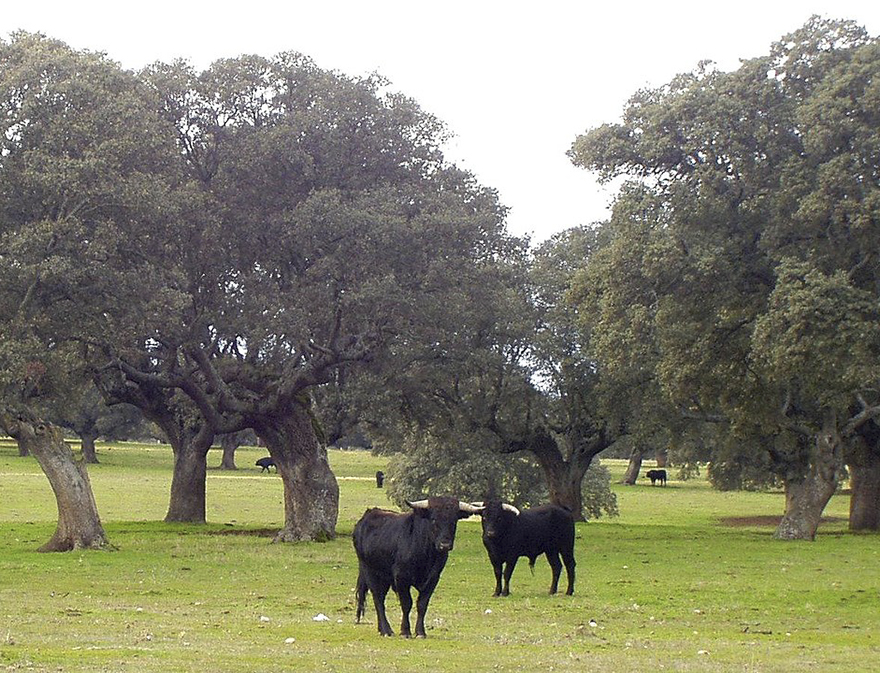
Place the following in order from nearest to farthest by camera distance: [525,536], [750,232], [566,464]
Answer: [525,536] → [750,232] → [566,464]

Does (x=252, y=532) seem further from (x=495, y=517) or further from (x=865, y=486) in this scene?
(x=865, y=486)

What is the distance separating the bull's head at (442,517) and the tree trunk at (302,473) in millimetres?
19401

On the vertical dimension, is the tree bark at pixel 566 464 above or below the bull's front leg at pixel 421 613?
above

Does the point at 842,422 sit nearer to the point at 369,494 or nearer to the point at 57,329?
the point at 57,329

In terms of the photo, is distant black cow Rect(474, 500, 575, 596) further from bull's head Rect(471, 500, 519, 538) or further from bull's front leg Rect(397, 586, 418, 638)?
bull's front leg Rect(397, 586, 418, 638)

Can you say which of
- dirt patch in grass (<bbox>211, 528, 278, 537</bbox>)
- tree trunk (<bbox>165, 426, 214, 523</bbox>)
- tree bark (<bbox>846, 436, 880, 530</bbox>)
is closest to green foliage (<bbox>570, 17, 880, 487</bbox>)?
tree bark (<bbox>846, 436, 880, 530</bbox>)

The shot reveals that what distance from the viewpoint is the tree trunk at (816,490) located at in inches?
1417

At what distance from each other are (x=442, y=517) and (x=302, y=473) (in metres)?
20.2

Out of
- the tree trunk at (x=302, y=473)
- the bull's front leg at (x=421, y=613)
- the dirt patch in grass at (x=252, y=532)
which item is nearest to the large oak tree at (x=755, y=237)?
the tree trunk at (x=302, y=473)

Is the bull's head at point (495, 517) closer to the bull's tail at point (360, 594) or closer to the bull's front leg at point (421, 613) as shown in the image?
the bull's tail at point (360, 594)

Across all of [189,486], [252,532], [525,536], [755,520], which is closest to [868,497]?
[755,520]

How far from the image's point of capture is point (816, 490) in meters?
36.6

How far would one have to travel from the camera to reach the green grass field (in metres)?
13.8

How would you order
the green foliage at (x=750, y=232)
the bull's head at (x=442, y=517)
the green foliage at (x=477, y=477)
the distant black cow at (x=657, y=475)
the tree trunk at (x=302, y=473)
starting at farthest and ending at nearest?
the distant black cow at (x=657, y=475) < the green foliage at (x=477, y=477) < the tree trunk at (x=302, y=473) < the green foliage at (x=750, y=232) < the bull's head at (x=442, y=517)
